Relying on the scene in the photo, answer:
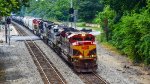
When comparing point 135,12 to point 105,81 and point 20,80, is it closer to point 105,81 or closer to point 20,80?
point 105,81

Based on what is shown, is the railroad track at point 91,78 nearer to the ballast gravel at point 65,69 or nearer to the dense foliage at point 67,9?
the ballast gravel at point 65,69

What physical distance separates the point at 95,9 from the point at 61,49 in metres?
51.3

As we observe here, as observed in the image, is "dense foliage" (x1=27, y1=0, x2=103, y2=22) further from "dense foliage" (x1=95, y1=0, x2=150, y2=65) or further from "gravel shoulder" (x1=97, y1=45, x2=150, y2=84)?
"gravel shoulder" (x1=97, y1=45, x2=150, y2=84)

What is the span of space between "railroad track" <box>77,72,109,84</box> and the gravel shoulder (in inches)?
22.1

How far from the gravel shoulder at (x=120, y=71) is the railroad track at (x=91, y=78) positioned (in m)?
0.56

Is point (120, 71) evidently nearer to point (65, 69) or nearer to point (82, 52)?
point (82, 52)

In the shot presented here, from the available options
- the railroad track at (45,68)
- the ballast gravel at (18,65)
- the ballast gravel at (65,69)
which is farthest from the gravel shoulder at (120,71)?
the ballast gravel at (18,65)

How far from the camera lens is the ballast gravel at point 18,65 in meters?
28.5

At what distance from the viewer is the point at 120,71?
32.1 metres

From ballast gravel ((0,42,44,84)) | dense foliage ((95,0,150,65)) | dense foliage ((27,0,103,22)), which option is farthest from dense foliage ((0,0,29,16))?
dense foliage ((27,0,103,22))

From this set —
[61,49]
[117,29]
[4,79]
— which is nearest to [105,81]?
[4,79]

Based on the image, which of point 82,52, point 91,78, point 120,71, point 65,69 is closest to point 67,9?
point 65,69

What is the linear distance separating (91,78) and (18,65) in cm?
878

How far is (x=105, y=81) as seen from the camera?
27750 millimetres
